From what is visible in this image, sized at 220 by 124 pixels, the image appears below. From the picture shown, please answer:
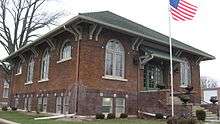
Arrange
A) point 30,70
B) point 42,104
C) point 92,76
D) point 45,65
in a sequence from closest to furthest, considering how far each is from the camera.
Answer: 1. point 92,76
2. point 42,104
3. point 45,65
4. point 30,70

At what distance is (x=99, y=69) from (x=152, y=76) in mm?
5891

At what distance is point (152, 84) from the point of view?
23969mm

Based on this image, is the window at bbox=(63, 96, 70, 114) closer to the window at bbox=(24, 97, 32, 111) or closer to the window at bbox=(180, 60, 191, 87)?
the window at bbox=(24, 97, 32, 111)

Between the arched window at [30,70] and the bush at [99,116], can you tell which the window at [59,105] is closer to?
the bush at [99,116]

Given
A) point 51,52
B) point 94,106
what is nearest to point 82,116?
point 94,106

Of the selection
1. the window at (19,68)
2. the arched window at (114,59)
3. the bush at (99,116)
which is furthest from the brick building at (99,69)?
the window at (19,68)

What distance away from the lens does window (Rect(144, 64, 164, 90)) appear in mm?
23539

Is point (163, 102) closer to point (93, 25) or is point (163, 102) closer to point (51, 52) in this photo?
point (93, 25)

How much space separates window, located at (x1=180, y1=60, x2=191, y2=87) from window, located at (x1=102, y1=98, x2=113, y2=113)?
8.73 metres

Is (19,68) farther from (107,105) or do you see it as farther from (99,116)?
(99,116)

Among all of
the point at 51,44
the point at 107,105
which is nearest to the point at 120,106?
the point at 107,105

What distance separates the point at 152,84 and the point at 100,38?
6.36 metres

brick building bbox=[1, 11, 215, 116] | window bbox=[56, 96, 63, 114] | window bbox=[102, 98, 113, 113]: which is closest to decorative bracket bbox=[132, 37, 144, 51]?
brick building bbox=[1, 11, 215, 116]

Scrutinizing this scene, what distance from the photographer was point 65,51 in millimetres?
21625
